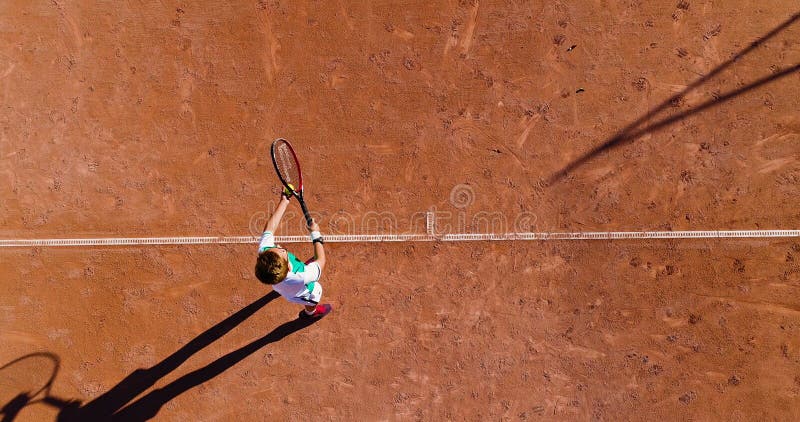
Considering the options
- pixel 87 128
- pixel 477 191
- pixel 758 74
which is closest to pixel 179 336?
pixel 87 128

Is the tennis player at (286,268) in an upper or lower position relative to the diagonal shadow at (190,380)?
upper

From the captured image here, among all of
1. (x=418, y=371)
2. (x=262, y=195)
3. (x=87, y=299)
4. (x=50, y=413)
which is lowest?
(x=50, y=413)

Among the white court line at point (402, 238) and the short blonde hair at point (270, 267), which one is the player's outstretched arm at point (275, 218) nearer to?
the short blonde hair at point (270, 267)

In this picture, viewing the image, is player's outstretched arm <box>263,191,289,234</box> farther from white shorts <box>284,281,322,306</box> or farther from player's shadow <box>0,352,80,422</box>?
player's shadow <box>0,352,80,422</box>

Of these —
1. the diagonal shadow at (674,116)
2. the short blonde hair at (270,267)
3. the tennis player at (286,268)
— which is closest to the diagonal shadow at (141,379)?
the tennis player at (286,268)

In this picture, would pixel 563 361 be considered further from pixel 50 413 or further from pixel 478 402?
pixel 50 413

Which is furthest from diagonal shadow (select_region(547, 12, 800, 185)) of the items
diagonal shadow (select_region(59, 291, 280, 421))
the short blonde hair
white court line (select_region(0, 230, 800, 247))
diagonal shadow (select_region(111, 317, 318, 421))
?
diagonal shadow (select_region(59, 291, 280, 421))

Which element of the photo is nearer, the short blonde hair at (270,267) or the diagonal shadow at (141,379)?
the short blonde hair at (270,267)

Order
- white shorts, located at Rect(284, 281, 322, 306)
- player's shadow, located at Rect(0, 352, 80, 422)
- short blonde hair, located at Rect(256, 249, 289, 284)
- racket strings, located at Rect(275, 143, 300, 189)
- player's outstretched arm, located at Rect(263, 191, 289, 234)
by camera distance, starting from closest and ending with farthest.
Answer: short blonde hair, located at Rect(256, 249, 289, 284) < player's outstretched arm, located at Rect(263, 191, 289, 234) < white shorts, located at Rect(284, 281, 322, 306) < racket strings, located at Rect(275, 143, 300, 189) < player's shadow, located at Rect(0, 352, 80, 422)
